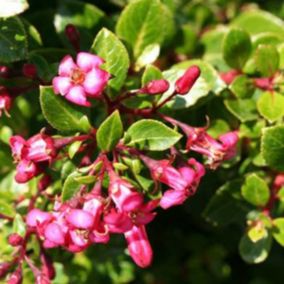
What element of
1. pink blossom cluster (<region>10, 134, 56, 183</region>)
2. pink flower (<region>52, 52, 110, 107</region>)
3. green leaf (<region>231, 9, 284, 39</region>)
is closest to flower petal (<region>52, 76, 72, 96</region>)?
pink flower (<region>52, 52, 110, 107</region>)

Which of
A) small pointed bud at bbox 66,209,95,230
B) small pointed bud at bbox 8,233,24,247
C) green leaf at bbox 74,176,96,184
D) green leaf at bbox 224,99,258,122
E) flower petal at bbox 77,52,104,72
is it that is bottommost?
small pointed bud at bbox 8,233,24,247

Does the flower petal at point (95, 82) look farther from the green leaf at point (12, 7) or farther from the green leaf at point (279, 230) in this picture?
the green leaf at point (279, 230)

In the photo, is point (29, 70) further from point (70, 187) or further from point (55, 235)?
point (55, 235)

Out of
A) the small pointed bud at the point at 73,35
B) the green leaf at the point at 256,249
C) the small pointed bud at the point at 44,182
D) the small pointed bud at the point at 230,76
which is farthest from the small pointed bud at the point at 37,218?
the small pointed bud at the point at 230,76

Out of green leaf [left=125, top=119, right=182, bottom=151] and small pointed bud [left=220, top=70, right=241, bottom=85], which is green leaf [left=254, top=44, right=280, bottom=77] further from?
green leaf [left=125, top=119, right=182, bottom=151]

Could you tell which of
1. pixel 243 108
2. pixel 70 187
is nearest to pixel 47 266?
pixel 70 187

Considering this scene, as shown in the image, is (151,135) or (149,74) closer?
(151,135)

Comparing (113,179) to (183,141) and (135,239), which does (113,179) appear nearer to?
(135,239)
